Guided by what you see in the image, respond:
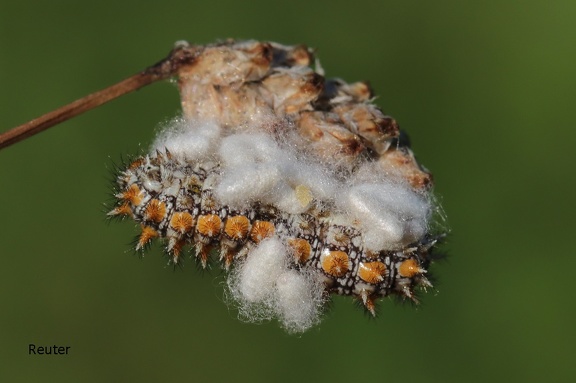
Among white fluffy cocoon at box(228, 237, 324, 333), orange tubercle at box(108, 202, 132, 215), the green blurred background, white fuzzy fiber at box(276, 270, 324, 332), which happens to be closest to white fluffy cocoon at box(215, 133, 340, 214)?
white fluffy cocoon at box(228, 237, 324, 333)

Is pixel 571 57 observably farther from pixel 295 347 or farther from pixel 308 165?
pixel 308 165

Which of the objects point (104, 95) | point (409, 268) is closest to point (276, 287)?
point (409, 268)

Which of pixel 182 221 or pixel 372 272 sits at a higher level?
pixel 182 221

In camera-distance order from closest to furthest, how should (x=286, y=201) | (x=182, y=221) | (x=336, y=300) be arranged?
1. (x=182, y=221)
2. (x=286, y=201)
3. (x=336, y=300)

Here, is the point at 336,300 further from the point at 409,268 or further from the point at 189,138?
the point at 189,138

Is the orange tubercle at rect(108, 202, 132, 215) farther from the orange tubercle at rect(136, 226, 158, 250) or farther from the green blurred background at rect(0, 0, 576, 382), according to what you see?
the green blurred background at rect(0, 0, 576, 382)

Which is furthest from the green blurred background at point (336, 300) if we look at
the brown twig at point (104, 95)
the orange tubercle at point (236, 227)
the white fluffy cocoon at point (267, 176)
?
the orange tubercle at point (236, 227)

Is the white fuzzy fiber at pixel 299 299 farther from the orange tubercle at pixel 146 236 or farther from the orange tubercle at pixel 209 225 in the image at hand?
the orange tubercle at pixel 146 236

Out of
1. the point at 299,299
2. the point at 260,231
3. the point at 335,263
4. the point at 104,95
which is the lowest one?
the point at 299,299
